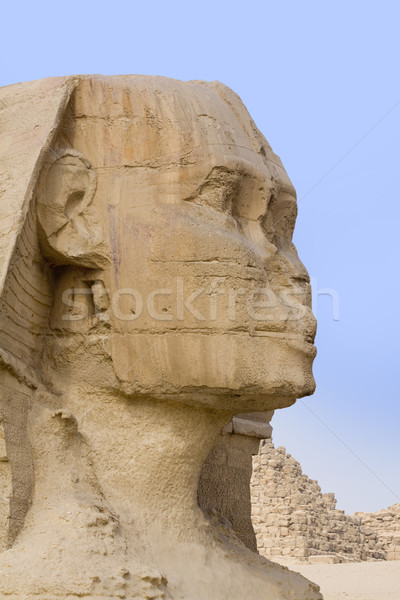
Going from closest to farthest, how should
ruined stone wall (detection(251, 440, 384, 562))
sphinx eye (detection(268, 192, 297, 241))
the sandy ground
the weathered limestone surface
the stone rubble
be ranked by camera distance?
sphinx eye (detection(268, 192, 297, 241)) → the weathered limestone surface → the sandy ground → ruined stone wall (detection(251, 440, 384, 562)) → the stone rubble

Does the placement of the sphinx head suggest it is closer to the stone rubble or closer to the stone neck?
the stone neck

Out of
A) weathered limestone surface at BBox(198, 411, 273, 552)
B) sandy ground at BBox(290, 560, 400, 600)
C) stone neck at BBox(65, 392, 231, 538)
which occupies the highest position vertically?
sandy ground at BBox(290, 560, 400, 600)

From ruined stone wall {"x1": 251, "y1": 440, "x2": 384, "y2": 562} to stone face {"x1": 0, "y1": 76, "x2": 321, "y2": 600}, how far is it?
2913 centimetres

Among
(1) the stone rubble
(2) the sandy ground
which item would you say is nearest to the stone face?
(2) the sandy ground

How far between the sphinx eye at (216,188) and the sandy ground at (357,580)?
14.3m

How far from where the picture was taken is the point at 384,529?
43.8 meters

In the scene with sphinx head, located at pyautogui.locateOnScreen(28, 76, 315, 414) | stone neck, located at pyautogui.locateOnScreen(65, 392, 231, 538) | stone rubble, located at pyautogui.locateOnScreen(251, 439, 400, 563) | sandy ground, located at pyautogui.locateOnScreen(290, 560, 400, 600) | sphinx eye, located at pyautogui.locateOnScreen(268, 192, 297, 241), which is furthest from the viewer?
stone rubble, located at pyautogui.locateOnScreen(251, 439, 400, 563)

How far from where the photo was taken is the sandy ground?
2006 centimetres

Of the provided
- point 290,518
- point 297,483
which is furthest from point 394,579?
point 297,483

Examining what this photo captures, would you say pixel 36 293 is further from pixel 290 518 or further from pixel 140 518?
pixel 290 518

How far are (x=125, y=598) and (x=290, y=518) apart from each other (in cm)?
3583

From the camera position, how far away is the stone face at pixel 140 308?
18.7 ft

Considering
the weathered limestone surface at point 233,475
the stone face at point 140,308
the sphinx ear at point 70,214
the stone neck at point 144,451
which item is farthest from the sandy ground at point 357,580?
the sphinx ear at point 70,214

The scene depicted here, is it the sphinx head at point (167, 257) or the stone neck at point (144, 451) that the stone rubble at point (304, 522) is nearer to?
the stone neck at point (144, 451)
